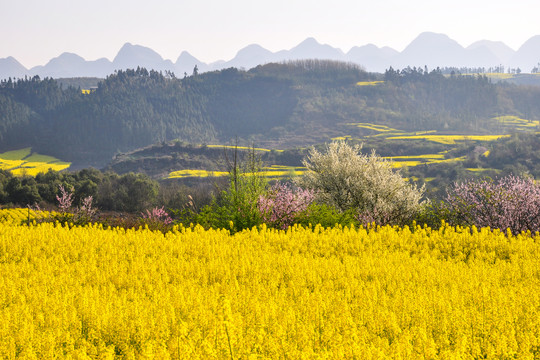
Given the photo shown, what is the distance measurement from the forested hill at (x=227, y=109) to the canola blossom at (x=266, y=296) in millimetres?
124844

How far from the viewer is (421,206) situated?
1864 cm

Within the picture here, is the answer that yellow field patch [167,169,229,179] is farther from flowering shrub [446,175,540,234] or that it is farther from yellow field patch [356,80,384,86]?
yellow field patch [356,80,384,86]

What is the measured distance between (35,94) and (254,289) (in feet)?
591

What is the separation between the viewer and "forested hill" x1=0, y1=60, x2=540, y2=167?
506 feet

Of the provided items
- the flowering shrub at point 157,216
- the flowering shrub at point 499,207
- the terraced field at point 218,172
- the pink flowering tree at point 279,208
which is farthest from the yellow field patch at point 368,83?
the pink flowering tree at point 279,208

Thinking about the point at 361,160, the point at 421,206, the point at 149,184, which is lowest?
the point at 149,184

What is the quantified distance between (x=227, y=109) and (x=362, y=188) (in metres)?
167

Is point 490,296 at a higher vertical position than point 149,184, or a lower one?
higher

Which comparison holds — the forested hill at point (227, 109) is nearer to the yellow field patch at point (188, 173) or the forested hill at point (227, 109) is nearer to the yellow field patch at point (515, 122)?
the yellow field patch at point (515, 122)

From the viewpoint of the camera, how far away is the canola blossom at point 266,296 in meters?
5.41

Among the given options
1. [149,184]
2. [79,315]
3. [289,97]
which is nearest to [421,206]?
[79,315]

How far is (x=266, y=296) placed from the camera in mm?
7844

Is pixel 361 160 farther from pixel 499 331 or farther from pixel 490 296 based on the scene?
pixel 499 331

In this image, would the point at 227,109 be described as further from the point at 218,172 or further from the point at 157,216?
the point at 157,216
